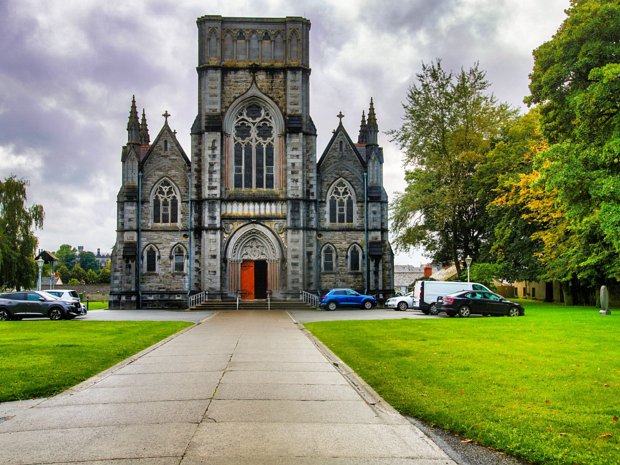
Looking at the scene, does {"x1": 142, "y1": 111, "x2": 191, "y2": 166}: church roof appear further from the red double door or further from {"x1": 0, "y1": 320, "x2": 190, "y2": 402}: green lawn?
{"x1": 0, "y1": 320, "x2": 190, "y2": 402}: green lawn

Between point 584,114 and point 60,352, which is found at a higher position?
point 584,114

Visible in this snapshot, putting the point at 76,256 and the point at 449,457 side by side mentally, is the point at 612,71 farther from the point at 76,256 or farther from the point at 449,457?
the point at 76,256

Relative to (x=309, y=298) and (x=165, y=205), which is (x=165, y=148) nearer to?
(x=165, y=205)

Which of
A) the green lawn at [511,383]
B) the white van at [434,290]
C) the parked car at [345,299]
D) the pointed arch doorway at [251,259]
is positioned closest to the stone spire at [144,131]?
the pointed arch doorway at [251,259]

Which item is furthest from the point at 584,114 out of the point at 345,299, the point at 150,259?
the point at 150,259

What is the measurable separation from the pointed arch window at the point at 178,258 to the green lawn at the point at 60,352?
682 inches

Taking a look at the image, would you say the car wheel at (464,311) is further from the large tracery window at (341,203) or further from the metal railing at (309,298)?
the large tracery window at (341,203)

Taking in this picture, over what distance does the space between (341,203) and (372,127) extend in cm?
546

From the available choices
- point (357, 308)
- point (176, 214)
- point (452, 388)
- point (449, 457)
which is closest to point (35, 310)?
point (176, 214)

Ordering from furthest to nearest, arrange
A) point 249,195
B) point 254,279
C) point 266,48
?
point 266,48, point 254,279, point 249,195

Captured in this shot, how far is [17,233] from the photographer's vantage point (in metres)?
49.8

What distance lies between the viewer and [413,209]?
4584 centimetres

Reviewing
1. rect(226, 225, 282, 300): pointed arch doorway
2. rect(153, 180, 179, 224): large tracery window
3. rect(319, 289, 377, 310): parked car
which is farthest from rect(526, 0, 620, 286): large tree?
rect(153, 180, 179, 224): large tracery window

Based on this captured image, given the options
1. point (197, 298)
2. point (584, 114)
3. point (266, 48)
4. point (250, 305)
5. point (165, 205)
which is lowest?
point (250, 305)
